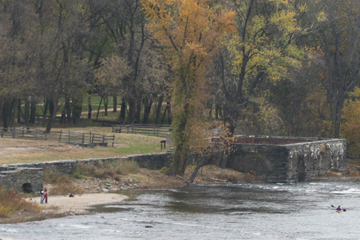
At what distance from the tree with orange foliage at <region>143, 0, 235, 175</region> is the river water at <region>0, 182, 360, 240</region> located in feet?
17.9

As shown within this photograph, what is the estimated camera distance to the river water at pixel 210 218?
20.0 meters

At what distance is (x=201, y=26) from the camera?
34750 millimetres

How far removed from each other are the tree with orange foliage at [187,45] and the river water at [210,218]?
5460 mm

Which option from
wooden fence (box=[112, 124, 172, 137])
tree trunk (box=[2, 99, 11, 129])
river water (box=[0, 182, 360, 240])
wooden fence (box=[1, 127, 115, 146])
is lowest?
river water (box=[0, 182, 360, 240])

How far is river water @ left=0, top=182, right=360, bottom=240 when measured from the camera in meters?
20.0

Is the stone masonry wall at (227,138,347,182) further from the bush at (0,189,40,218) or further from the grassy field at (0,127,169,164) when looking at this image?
the bush at (0,189,40,218)

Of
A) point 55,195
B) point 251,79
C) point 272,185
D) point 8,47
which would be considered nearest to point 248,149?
point 272,185

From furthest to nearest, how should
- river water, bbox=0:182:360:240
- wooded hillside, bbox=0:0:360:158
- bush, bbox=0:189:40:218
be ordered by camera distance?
wooded hillside, bbox=0:0:360:158, bush, bbox=0:189:40:218, river water, bbox=0:182:360:240

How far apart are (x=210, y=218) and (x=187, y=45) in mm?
14252

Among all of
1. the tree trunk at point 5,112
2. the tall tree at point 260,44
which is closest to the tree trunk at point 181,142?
the tall tree at point 260,44

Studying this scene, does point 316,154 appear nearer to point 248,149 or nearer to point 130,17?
point 248,149

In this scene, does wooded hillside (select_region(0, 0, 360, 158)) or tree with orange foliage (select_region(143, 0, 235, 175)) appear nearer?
tree with orange foliage (select_region(143, 0, 235, 175))

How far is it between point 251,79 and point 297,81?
35.4ft

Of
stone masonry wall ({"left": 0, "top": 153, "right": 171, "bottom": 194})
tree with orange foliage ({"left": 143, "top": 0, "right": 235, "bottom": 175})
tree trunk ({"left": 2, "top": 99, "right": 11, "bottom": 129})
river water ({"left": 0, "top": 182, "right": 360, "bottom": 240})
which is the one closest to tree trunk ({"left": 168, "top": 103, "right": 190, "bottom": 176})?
tree with orange foliage ({"left": 143, "top": 0, "right": 235, "bottom": 175})
